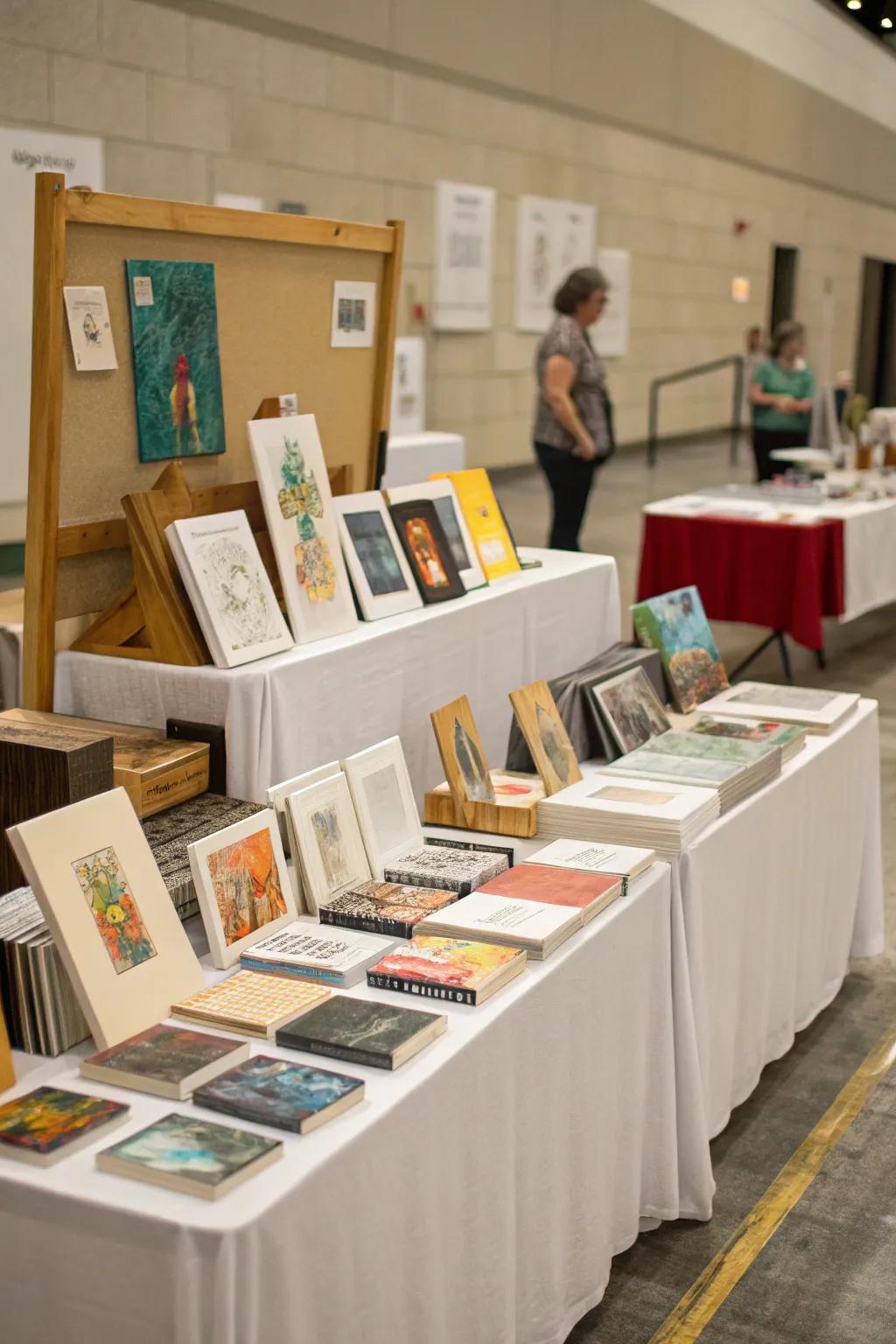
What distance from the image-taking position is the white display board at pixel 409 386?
1095 cm

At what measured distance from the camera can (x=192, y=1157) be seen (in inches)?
62.4

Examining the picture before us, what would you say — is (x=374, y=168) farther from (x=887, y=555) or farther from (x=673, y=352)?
(x=673, y=352)

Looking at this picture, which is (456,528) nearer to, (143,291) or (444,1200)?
(143,291)

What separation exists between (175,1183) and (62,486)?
1.47 metres

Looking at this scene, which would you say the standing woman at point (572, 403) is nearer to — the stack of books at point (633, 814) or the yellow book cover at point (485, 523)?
the yellow book cover at point (485, 523)

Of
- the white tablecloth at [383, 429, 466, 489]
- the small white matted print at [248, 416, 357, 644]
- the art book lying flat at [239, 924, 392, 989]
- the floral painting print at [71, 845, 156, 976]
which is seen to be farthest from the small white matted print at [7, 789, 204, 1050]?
the white tablecloth at [383, 429, 466, 489]

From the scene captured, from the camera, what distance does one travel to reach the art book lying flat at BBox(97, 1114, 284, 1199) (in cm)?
154

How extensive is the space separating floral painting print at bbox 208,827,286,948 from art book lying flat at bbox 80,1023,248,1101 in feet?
0.91

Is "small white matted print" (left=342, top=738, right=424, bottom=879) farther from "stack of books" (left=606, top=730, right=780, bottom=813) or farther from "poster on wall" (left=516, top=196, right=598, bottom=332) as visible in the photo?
"poster on wall" (left=516, top=196, right=598, bottom=332)

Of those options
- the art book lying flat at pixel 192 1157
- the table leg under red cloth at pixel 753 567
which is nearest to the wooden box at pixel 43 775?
the art book lying flat at pixel 192 1157

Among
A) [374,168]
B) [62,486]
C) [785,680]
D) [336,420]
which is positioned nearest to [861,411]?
[785,680]

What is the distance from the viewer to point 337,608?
9.84 ft

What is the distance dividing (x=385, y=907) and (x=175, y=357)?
1196 mm

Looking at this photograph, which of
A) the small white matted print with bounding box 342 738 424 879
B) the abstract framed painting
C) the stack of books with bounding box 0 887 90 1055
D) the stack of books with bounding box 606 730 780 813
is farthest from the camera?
the abstract framed painting
